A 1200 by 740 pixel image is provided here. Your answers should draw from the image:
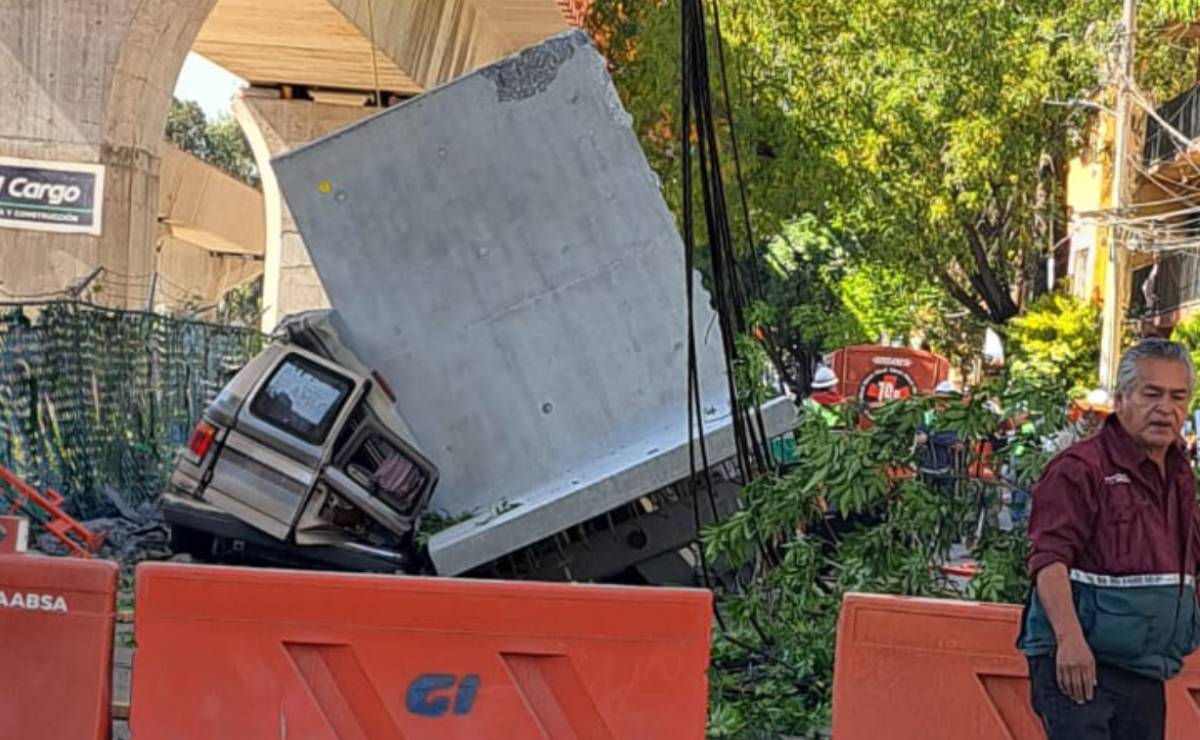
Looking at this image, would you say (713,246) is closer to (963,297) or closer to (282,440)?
(282,440)

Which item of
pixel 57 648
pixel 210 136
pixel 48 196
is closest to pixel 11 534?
pixel 57 648

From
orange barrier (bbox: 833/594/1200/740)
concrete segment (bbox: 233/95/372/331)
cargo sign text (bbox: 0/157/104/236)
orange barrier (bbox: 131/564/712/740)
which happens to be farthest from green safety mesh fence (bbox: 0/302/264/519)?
orange barrier (bbox: 833/594/1200/740)

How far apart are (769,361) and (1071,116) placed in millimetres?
24321

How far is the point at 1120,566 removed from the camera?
14.6ft

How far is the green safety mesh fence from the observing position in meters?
13.8

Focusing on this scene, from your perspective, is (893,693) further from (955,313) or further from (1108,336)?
(955,313)

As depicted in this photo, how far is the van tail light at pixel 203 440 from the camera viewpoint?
10.9 meters

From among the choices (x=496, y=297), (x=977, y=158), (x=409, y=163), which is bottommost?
(x=496, y=297)

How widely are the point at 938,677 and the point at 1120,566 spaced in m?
1.62

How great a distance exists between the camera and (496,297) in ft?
37.7

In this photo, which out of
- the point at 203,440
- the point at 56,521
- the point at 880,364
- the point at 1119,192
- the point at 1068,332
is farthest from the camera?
the point at 1068,332

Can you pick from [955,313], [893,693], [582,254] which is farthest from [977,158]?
[893,693]

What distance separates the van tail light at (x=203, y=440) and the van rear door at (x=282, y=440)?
0.40ft

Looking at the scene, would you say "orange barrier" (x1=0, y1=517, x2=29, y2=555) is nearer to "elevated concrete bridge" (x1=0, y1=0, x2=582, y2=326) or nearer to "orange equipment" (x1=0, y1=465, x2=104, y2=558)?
"orange equipment" (x1=0, y1=465, x2=104, y2=558)
